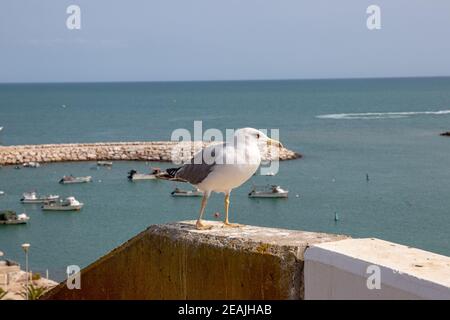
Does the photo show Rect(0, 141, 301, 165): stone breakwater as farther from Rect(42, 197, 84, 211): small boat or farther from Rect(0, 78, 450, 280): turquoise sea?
Rect(42, 197, 84, 211): small boat

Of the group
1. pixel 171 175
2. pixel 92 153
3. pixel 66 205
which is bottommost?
pixel 66 205

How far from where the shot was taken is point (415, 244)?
30.7m

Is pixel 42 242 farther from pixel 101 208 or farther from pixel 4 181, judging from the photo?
pixel 4 181

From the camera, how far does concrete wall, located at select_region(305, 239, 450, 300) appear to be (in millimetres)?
3104

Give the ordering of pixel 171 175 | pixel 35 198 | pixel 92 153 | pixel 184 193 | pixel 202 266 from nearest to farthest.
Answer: pixel 202 266 < pixel 171 175 < pixel 35 198 < pixel 184 193 < pixel 92 153

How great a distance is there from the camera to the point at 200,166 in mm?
4848

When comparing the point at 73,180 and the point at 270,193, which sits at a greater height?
the point at 73,180

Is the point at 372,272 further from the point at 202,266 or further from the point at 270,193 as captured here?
the point at 270,193

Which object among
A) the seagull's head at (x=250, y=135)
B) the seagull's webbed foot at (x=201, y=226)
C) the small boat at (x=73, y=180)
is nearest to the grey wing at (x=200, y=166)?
the seagull's head at (x=250, y=135)

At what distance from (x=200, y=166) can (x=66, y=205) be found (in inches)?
1494

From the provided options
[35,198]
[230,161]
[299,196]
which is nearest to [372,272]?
[230,161]

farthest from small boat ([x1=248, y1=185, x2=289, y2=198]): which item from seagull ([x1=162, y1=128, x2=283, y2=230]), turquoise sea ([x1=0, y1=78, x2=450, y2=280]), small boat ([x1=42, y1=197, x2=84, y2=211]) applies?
seagull ([x1=162, y1=128, x2=283, y2=230])

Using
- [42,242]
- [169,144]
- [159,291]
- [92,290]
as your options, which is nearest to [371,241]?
[159,291]

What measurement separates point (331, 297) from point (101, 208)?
1540 inches
